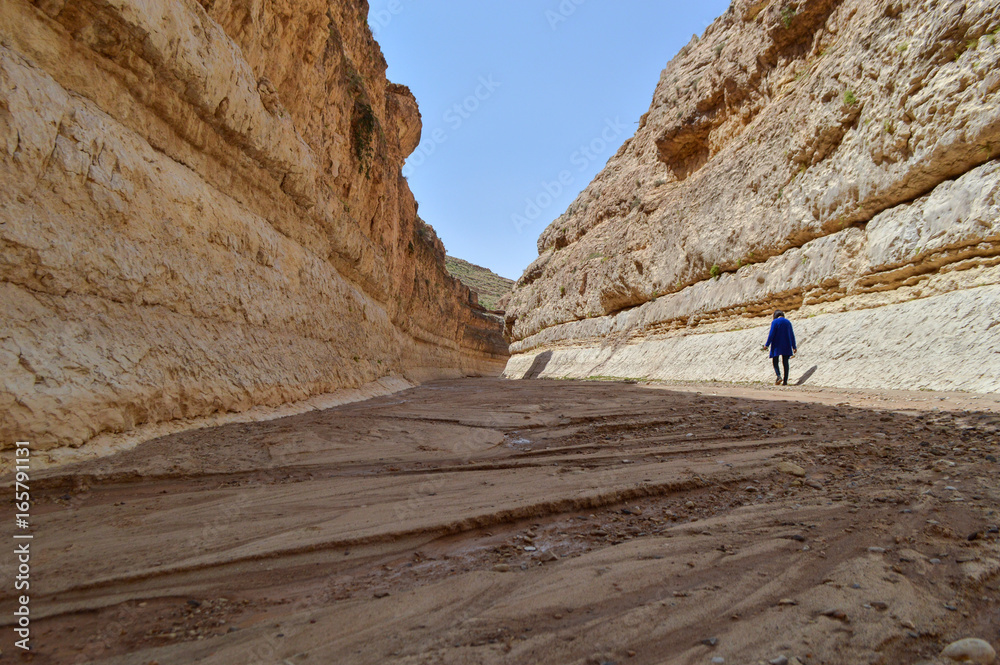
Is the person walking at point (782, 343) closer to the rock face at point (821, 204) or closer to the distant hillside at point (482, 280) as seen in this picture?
the rock face at point (821, 204)

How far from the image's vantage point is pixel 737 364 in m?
9.81

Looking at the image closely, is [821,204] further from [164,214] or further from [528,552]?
[164,214]

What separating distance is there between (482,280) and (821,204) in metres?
49.9

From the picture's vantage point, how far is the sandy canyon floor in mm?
1313

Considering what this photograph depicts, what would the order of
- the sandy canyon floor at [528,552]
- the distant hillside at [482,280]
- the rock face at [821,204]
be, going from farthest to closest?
1. the distant hillside at [482,280]
2. the rock face at [821,204]
3. the sandy canyon floor at [528,552]

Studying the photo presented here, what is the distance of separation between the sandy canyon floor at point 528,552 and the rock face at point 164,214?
0.69 metres

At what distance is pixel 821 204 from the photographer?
900cm

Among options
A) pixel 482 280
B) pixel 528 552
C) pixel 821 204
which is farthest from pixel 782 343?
pixel 482 280

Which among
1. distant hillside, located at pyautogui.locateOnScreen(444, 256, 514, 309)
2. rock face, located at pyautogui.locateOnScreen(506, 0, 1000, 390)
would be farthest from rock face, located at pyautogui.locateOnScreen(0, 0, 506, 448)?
distant hillside, located at pyautogui.locateOnScreen(444, 256, 514, 309)

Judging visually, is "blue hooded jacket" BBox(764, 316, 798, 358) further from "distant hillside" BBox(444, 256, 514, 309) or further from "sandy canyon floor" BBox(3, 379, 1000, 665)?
"distant hillside" BBox(444, 256, 514, 309)

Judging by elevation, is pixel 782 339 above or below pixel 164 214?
below

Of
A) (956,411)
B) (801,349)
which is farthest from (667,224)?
(956,411)

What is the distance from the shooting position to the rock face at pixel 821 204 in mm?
6102

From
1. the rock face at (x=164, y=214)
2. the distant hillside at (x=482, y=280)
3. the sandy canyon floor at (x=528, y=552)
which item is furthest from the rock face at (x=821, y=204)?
the distant hillside at (x=482, y=280)
